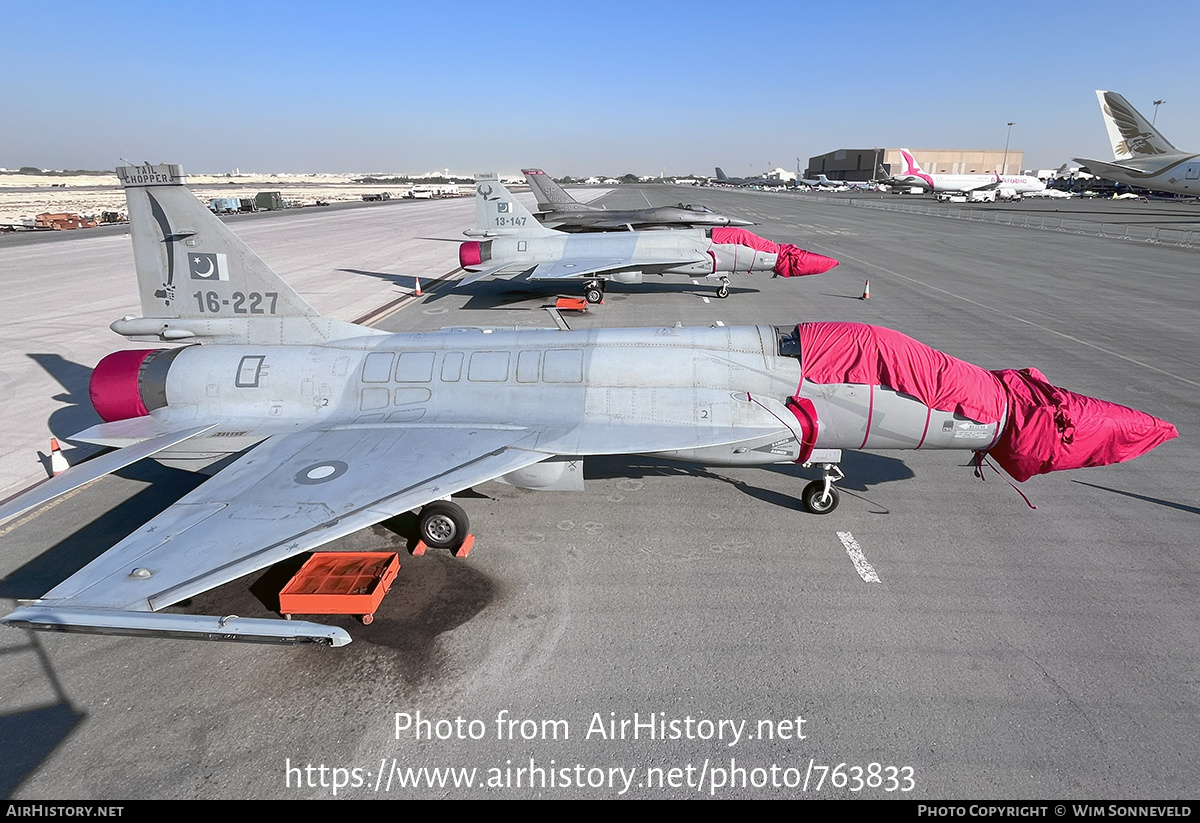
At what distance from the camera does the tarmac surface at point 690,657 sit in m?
5.05

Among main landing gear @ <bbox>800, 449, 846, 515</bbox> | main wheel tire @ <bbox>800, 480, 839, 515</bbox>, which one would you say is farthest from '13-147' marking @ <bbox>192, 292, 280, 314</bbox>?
main wheel tire @ <bbox>800, 480, 839, 515</bbox>

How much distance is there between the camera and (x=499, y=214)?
990 inches

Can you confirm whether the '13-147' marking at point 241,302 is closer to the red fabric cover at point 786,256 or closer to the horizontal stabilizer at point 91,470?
the horizontal stabilizer at point 91,470

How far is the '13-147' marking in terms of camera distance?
9.65 m

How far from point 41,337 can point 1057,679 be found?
82.3ft

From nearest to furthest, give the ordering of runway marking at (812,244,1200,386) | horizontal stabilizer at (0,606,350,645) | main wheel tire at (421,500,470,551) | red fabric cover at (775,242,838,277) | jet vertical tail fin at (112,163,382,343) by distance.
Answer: horizontal stabilizer at (0,606,350,645), main wheel tire at (421,500,470,551), jet vertical tail fin at (112,163,382,343), runway marking at (812,244,1200,386), red fabric cover at (775,242,838,277)

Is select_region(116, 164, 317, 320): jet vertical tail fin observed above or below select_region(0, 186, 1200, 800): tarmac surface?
above

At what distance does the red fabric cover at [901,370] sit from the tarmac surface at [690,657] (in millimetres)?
1967

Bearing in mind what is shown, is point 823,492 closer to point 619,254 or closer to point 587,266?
point 587,266

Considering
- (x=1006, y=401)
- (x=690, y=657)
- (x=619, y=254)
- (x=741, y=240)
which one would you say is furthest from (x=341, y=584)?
(x=741, y=240)

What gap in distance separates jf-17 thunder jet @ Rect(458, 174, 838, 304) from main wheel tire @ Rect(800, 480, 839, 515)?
15.6 metres

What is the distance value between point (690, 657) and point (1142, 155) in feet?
260

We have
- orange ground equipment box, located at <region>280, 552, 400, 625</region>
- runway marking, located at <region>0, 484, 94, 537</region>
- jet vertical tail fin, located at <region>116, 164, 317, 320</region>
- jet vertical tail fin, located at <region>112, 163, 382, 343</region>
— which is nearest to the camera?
orange ground equipment box, located at <region>280, 552, 400, 625</region>

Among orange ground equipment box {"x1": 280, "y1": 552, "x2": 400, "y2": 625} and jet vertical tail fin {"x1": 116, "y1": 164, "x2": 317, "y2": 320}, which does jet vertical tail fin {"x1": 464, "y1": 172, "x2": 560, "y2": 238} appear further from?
orange ground equipment box {"x1": 280, "y1": 552, "x2": 400, "y2": 625}
